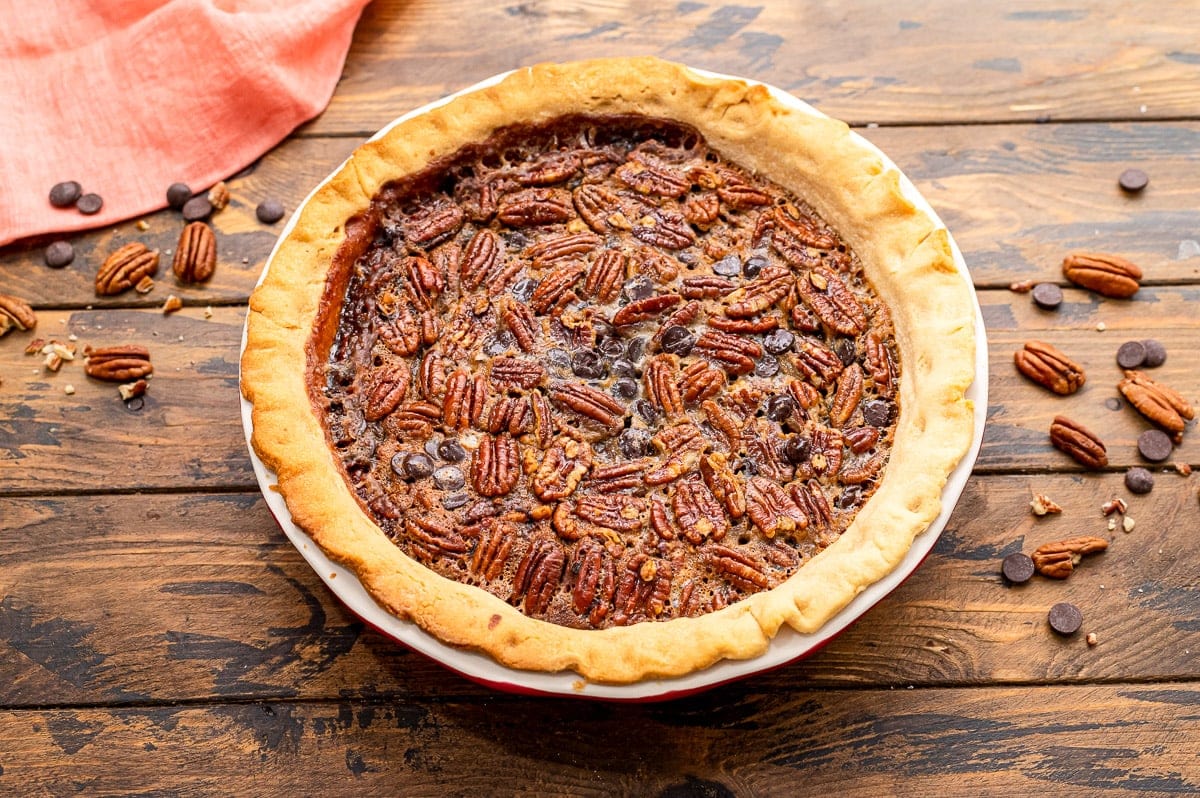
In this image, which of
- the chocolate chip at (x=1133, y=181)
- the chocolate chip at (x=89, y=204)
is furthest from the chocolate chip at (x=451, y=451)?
the chocolate chip at (x=1133, y=181)

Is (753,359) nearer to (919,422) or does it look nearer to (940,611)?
(919,422)

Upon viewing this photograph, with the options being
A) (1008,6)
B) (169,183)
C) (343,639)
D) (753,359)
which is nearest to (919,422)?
(753,359)

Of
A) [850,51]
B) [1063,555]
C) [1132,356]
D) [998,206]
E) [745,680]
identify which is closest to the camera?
[745,680]

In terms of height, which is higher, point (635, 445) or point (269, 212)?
point (269, 212)

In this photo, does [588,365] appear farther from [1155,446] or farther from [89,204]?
[89,204]

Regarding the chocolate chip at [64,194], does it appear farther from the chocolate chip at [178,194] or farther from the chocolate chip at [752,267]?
the chocolate chip at [752,267]

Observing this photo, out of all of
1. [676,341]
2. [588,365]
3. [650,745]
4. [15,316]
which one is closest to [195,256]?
[15,316]
